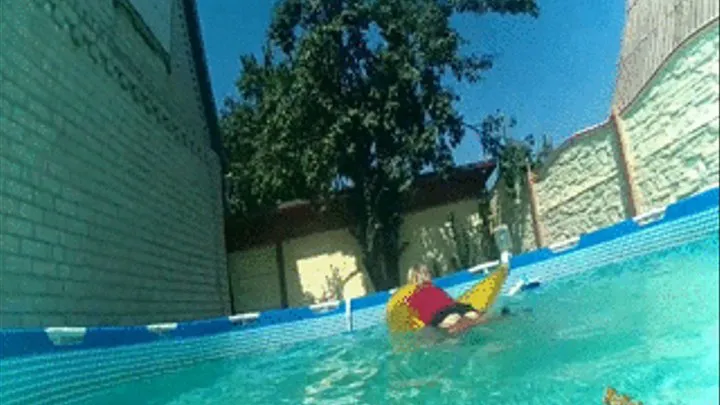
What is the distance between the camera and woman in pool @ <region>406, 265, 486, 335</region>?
3.58 metres

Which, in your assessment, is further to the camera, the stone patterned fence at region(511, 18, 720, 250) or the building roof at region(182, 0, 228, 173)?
the building roof at region(182, 0, 228, 173)

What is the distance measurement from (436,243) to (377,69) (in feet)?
14.7

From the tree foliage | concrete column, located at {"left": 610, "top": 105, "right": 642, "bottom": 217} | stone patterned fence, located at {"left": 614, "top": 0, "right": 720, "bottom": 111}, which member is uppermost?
the tree foliage

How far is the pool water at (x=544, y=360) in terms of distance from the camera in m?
0.59

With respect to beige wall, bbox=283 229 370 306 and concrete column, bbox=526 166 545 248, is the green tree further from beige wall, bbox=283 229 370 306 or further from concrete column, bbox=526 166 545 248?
beige wall, bbox=283 229 370 306

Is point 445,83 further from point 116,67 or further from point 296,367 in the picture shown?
point 116,67

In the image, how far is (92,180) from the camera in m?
4.81

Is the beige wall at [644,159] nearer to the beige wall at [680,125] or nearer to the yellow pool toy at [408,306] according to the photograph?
the beige wall at [680,125]

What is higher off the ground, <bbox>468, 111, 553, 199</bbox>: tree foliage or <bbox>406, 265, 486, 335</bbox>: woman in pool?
<bbox>468, 111, 553, 199</bbox>: tree foliage

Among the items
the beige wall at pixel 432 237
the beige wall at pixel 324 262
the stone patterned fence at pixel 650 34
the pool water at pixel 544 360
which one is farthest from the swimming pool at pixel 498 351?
the beige wall at pixel 324 262

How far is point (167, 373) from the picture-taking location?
395cm

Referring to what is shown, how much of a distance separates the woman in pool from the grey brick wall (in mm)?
2272

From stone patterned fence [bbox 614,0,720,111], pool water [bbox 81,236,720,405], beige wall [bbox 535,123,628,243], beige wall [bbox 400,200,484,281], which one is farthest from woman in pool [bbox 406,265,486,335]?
stone patterned fence [bbox 614,0,720,111]

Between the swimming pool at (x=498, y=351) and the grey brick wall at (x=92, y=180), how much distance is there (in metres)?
0.68
